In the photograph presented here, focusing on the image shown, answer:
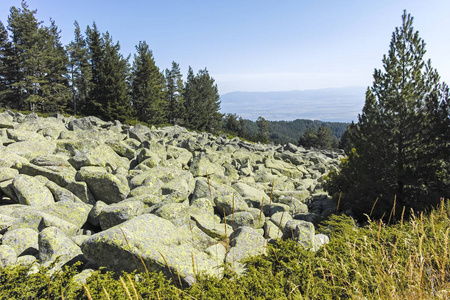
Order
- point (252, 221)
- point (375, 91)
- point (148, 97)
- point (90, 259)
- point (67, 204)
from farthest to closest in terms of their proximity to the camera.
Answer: point (148, 97), point (375, 91), point (252, 221), point (67, 204), point (90, 259)

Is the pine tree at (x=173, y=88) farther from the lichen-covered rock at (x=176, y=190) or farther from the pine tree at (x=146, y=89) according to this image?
the lichen-covered rock at (x=176, y=190)

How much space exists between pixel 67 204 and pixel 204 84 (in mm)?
57972

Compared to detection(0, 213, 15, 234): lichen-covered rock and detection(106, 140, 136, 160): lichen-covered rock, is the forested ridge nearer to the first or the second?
detection(106, 140, 136, 160): lichen-covered rock

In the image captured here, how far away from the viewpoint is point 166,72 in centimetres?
6725

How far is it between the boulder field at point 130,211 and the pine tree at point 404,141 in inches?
72.6

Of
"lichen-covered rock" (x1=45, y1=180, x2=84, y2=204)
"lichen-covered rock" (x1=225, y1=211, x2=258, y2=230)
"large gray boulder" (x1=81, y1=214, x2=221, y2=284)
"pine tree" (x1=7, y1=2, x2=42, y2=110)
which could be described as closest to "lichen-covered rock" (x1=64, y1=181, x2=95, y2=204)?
"lichen-covered rock" (x1=45, y1=180, x2=84, y2=204)

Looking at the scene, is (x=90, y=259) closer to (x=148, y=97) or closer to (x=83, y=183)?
(x=83, y=183)

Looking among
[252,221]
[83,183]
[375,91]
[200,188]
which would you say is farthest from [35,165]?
[375,91]

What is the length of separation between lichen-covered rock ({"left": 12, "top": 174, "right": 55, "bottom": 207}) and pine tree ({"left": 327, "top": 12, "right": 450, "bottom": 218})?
10007 millimetres

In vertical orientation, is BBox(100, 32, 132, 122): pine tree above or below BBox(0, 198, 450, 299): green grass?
above

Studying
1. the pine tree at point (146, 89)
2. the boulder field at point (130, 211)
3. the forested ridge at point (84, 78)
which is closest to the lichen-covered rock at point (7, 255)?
the boulder field at point (130, 211)

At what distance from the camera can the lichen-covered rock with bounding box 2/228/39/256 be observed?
15.9 ft

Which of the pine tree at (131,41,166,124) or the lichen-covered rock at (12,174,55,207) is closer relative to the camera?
the lichen-covered rock at (12,174,55,207)

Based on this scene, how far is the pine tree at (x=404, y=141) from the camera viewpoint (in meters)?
9.22
